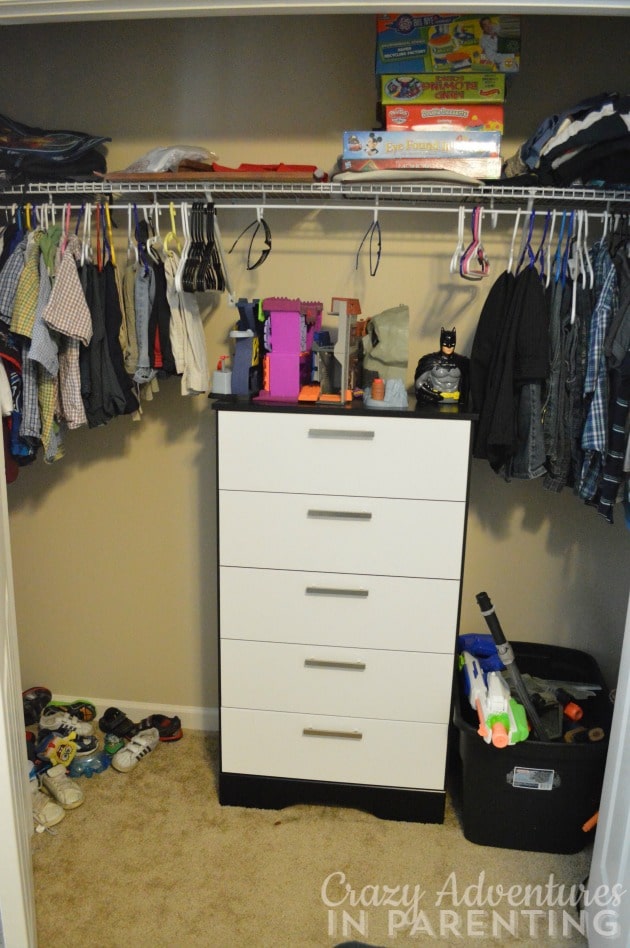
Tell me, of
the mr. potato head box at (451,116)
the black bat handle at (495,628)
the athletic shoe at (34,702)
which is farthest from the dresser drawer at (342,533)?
the athletic shoe at (34,702)

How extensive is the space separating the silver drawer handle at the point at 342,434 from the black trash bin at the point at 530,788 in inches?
32.5

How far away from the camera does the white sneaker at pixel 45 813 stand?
221cm

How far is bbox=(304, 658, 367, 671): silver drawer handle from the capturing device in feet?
7.07

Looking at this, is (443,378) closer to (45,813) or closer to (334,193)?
(334,193)

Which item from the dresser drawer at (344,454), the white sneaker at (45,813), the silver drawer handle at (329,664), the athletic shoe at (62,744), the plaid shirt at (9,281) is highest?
the plaid shirt at (9,281)

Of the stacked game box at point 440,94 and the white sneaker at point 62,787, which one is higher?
the stacked game box at point 440,94

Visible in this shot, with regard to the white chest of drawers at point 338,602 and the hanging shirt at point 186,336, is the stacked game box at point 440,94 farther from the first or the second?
the white chest of drawers at point 338,602

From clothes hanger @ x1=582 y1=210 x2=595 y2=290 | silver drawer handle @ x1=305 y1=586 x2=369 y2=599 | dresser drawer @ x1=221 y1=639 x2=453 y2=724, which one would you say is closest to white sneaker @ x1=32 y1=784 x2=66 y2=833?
dresser drawer @ x1=221 y1=639 x2=453 y2=724

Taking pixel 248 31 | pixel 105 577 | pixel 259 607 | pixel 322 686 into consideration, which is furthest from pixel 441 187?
pixel 105 577

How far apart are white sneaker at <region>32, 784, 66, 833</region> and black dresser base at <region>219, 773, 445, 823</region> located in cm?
49

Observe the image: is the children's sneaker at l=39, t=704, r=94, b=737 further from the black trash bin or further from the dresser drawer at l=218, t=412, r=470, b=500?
the black trash bin

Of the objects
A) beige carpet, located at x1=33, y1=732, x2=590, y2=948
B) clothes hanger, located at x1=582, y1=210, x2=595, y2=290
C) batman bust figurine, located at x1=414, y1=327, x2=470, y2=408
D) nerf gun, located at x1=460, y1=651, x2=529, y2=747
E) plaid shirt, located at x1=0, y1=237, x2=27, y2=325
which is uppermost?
clothes hanger, located at x1=582, y1=210, x2=595, y2=290

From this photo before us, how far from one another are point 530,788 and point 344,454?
1.08 m

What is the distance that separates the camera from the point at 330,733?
221 centimetres
